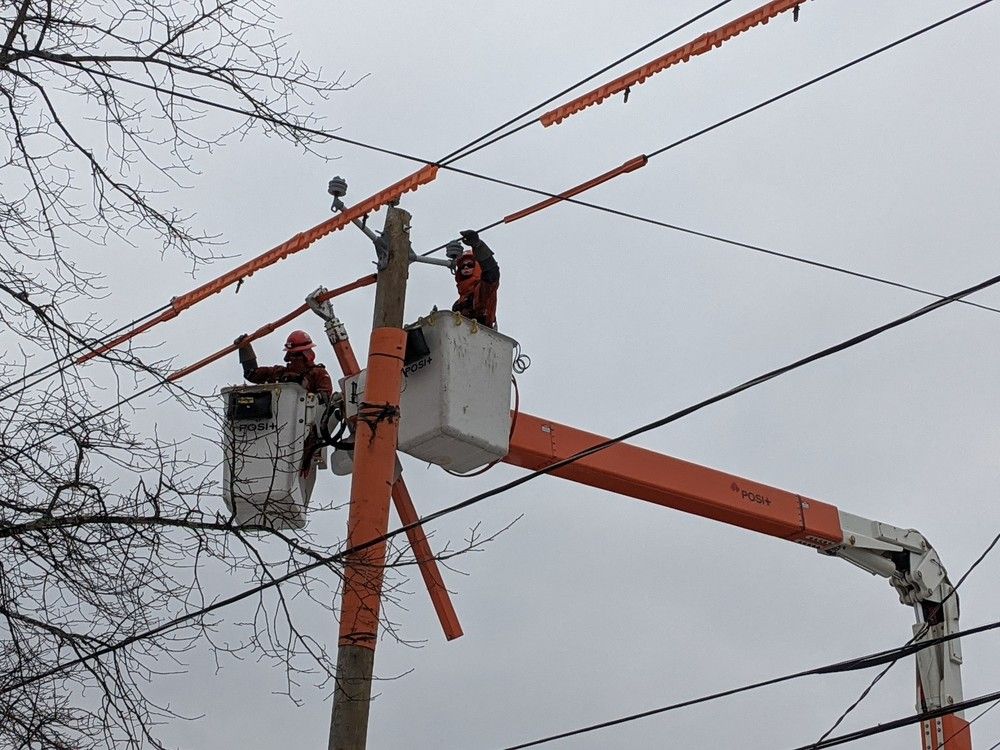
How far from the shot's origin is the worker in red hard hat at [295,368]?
1032 centimetres

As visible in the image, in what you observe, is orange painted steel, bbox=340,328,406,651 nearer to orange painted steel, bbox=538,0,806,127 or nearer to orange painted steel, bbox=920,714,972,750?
orange painted steel, bbox=538,0,806,127

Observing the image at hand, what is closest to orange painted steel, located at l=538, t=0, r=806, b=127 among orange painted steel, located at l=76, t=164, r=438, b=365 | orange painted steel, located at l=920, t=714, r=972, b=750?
orange painted steel, located at l=76, t=164, r=438, b=365

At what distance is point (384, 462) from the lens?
335 inches

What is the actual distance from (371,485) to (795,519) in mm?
5165

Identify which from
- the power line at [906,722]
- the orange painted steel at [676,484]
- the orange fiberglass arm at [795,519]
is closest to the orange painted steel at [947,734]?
the orange fiberglass arm at [795,519]

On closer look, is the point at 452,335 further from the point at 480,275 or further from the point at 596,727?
the point at 596,727

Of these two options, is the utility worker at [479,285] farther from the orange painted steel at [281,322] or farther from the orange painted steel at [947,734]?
the orange painted steel at [947,734]

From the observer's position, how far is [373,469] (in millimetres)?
8477


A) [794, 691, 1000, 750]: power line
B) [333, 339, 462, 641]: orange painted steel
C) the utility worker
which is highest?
the utility worker

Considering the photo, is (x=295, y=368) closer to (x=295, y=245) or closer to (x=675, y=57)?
(x=295, y=245)

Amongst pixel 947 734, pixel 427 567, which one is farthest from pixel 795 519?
pixel 427 567

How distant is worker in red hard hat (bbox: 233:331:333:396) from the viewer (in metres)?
10.3

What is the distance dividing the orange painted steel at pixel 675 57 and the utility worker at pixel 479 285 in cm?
100

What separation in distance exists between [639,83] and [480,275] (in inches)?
65.2
